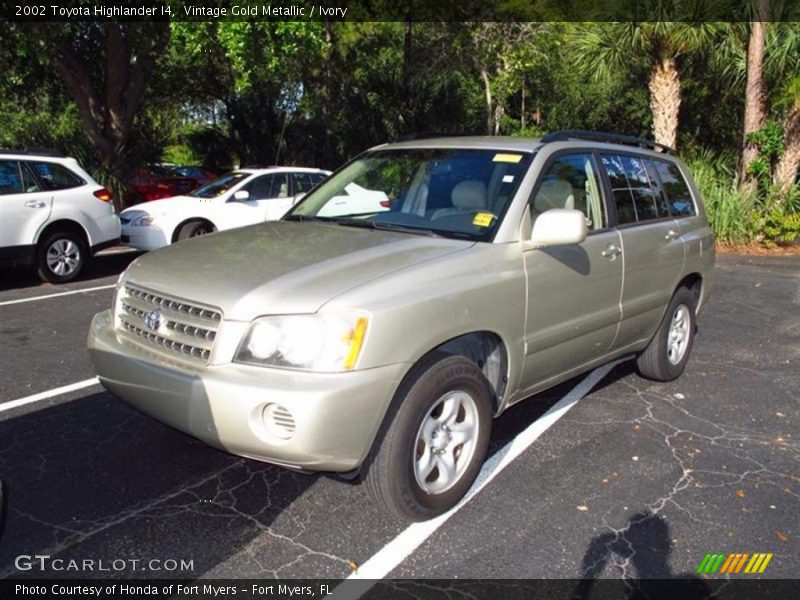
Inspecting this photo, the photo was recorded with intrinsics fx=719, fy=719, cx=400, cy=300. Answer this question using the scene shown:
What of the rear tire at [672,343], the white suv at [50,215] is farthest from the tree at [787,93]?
the white suv at [50,215]

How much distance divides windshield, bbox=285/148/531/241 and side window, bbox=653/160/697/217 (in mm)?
1746

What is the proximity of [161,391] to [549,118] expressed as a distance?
24973 millimetres

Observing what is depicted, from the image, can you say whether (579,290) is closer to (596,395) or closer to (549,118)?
(596,395)

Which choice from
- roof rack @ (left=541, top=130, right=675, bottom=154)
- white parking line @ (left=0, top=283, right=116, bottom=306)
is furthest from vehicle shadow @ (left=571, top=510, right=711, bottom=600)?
white parking line @ (left=0, top=283, right=116, bottom=306)

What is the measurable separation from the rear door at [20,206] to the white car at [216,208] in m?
1.74

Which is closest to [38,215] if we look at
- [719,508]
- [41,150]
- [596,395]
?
[41,150]

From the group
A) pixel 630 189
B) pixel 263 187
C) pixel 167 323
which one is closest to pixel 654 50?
pixel 263 187

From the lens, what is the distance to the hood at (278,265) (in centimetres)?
302

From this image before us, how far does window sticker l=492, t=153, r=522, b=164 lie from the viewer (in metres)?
4.06

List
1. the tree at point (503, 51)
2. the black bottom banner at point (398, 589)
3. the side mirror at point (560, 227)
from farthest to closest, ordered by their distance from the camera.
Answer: the tree at point (503, 51) → the side mirror at point (560, 227) → the black bottom banner at point (398, 589)

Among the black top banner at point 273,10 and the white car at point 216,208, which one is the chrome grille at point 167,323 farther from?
the black top banner at point 273,10

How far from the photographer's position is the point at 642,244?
4660 mm

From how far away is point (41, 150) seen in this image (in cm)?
916

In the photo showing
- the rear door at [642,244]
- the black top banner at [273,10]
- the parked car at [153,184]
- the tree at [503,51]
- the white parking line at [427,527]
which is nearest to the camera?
the white parking line at [427,527]
